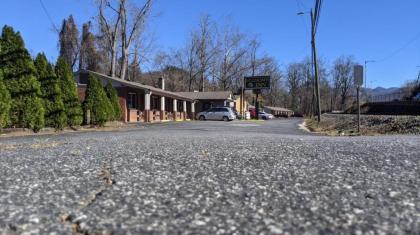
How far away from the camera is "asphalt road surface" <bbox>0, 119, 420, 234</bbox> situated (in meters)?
3.38

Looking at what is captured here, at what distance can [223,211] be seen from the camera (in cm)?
375

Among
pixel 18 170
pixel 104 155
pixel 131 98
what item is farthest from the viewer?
pixel 131 98

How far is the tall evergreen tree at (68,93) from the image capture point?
2062 cm

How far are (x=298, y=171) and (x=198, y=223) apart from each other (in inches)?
97.8

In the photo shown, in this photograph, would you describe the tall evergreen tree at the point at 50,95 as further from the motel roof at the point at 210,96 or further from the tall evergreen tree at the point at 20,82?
the motel roof at the point at 210,96

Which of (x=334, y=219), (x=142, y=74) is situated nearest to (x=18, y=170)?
(x=334, y=219)

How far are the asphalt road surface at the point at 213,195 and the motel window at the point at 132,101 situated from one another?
30.6 meters

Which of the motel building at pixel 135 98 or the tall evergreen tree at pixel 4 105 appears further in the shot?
the motel building at pixel 135 98

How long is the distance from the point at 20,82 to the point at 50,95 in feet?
6.23

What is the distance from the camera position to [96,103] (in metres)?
23.5

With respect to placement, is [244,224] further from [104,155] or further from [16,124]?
[16,124]

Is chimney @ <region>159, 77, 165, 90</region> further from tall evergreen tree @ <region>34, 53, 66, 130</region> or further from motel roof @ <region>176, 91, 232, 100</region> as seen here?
tall evergreen tree @ <region>34, 53, 66, 130</region>

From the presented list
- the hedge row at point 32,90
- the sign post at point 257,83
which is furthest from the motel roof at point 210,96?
the hedge row at point 32,90

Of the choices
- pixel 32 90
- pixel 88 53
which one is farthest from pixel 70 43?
pixel 32 90
